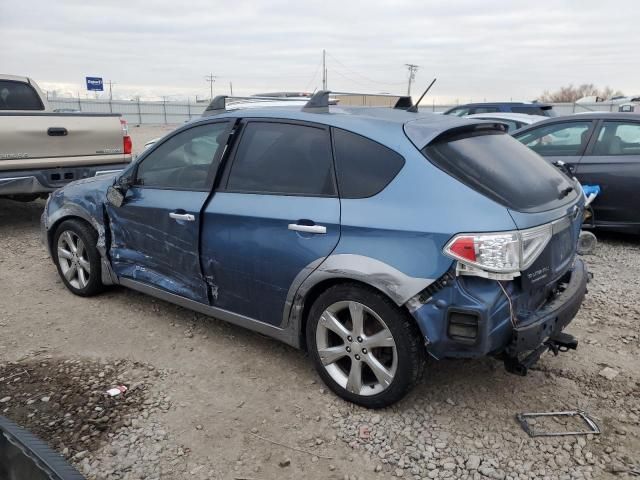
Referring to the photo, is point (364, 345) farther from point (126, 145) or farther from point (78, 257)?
point (126, 145)

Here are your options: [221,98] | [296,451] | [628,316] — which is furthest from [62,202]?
[628,316]

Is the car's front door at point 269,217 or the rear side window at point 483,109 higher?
the rear side window at point 483,109

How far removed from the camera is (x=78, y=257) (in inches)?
183

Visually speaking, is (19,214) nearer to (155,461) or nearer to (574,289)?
(155,461)

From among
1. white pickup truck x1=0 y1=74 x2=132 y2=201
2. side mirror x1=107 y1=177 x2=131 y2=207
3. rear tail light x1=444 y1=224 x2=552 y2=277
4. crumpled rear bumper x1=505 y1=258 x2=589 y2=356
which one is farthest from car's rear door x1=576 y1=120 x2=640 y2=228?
Answer: white pickup truck x1=0 y1=74 x2=132 y2=201

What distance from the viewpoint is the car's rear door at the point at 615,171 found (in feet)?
19.4

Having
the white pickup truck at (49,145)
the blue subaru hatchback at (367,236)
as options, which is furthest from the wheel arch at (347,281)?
the white pickup truck at (49,145)

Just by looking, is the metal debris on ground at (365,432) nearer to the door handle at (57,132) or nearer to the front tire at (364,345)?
the front tire at (364,345)

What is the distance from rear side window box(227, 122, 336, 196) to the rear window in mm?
621

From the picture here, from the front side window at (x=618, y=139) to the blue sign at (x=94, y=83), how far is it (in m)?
27.2

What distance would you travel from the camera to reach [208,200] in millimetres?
3537

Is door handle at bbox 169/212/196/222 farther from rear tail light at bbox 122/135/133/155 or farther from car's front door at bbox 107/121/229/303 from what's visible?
rear tail light at bbox 122/135/133/155

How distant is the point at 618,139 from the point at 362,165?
14.9 ft

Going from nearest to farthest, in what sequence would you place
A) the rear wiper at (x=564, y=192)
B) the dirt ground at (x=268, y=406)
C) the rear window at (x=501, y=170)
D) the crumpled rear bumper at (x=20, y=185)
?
the dirt ground at (x=268, y=406)
the rear window at (x=501, y=170)
the rear wiper at (x=564, y=192)
the crumpled rear bumper at (x=20, y=185)
